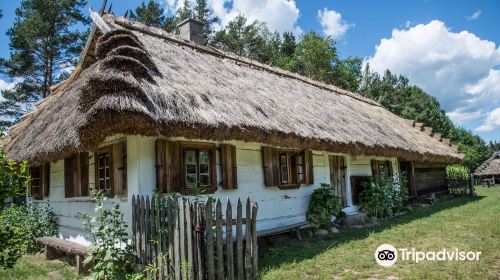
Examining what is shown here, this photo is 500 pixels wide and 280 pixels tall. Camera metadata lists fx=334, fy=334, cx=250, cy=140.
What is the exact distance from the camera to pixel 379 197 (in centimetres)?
950

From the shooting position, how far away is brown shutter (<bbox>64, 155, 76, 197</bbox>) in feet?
23.3

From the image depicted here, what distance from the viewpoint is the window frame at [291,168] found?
7.70 m

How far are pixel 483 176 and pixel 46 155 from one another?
3496 cm

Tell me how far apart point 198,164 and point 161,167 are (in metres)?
0.83

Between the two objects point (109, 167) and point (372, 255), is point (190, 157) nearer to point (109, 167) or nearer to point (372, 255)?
point (109, 167)

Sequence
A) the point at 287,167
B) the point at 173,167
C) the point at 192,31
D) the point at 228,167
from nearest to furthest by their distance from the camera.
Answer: the point at 173,167
the point at 228,167
the point at 287,167
the point at 192,31

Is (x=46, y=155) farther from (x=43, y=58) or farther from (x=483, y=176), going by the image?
(x=483, y=176)

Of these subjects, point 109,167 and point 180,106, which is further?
point 109,167

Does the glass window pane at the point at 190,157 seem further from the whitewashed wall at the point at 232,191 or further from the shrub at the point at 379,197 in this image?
the shrub at the point at 379,197

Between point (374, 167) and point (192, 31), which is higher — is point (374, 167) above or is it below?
below

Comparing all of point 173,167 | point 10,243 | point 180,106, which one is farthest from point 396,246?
point 10,243

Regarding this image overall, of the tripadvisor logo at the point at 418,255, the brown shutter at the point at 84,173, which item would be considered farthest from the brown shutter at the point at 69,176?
the tripadvisor logo at the point at 418,255

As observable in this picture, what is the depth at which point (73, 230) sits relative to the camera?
23.8 feet

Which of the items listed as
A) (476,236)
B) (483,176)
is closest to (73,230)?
(476,236)
